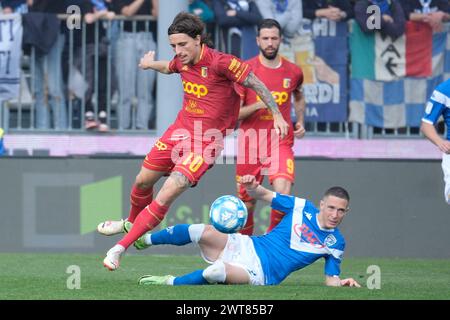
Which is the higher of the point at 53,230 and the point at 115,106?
the point at 115,106

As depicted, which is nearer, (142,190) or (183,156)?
(183,156)

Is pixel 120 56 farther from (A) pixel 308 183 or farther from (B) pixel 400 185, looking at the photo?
(B) pixel 400 185

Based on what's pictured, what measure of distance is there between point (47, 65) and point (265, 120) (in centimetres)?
393

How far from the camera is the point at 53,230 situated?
15539mm

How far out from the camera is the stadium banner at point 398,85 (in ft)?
53.6

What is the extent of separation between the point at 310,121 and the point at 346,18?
1.38m

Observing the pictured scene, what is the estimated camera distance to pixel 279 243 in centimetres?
1085

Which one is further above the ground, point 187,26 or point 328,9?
point 328,9

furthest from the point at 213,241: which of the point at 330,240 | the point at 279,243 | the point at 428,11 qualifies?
the point at 428,11

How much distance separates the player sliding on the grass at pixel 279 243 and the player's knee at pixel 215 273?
0.13ft

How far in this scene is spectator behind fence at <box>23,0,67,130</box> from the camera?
16094 millimetres

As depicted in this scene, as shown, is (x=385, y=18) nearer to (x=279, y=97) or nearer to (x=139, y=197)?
(x=279, y=97)
